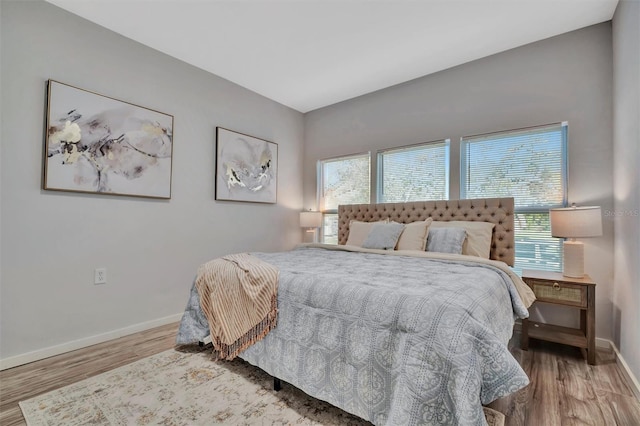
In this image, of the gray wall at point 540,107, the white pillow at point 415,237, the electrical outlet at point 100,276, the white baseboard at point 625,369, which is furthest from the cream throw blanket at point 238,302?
the gray wall at point 540,107

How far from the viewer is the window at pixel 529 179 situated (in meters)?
2.72

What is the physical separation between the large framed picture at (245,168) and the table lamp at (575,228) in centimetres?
314

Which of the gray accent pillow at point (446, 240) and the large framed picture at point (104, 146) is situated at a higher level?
the large framed picture at point (104, 146)

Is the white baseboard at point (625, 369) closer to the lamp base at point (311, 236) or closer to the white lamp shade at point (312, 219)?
the white lamp shade at point (312, 219)

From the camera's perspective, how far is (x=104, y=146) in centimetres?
257

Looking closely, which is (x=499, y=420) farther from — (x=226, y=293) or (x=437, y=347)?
(x=226, y=293)

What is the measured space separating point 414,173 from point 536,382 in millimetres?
2342

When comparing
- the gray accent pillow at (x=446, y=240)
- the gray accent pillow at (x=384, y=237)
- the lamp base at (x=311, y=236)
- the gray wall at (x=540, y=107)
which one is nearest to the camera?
the gray wall at (x=540, y=107)

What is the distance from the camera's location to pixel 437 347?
1.11m

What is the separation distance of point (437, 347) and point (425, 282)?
0.46 m

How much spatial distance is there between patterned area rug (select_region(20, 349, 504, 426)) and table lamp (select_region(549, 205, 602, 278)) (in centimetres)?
147

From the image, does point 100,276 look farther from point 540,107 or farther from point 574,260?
point 540,107

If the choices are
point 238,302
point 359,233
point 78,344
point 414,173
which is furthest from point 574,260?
Answer: point 78,344

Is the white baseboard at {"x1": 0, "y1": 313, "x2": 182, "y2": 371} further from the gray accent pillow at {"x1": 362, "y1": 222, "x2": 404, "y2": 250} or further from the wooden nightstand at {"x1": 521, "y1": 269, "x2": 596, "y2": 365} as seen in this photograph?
the wooden nightstand at {"x1": 521, "y1": 269, "x2": 596, "y2": 365}
